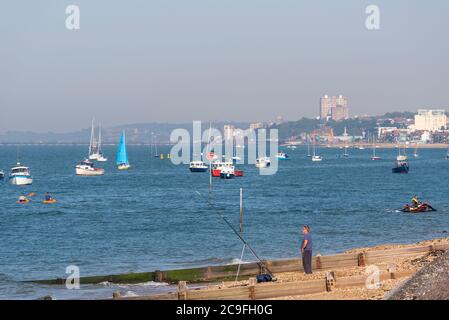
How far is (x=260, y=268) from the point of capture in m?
27.3

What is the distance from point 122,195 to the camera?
84500mm

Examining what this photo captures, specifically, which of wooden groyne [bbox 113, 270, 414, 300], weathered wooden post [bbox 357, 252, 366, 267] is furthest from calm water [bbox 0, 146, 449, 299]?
wooden groyne [bbox 113, 270, 414, 300]

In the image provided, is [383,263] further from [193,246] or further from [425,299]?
[193,246]

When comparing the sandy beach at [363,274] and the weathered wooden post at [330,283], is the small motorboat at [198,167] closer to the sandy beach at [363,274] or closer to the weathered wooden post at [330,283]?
the sandy beach at [363,274]

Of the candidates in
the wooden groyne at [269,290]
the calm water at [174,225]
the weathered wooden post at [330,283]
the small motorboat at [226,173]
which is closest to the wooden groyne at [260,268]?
the calm water at [174,225]

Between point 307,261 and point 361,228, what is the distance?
26.8 m

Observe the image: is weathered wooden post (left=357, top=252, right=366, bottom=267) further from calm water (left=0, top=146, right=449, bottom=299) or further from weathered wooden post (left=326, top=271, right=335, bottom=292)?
calm water (left=0, top=146, right=449, bottom=299)

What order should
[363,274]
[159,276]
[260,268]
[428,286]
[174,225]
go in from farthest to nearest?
[174,225]
[159,276]
[260,268]
[363,274]
[428,286]

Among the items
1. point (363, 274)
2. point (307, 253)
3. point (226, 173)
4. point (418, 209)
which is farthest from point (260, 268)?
point (226, 173)

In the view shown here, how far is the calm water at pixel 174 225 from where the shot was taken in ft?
122

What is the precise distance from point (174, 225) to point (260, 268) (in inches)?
1080

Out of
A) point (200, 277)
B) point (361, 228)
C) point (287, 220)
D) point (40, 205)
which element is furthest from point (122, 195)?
point (200, 277)

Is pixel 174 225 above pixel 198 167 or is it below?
above

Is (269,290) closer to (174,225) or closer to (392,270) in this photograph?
(392,270)
